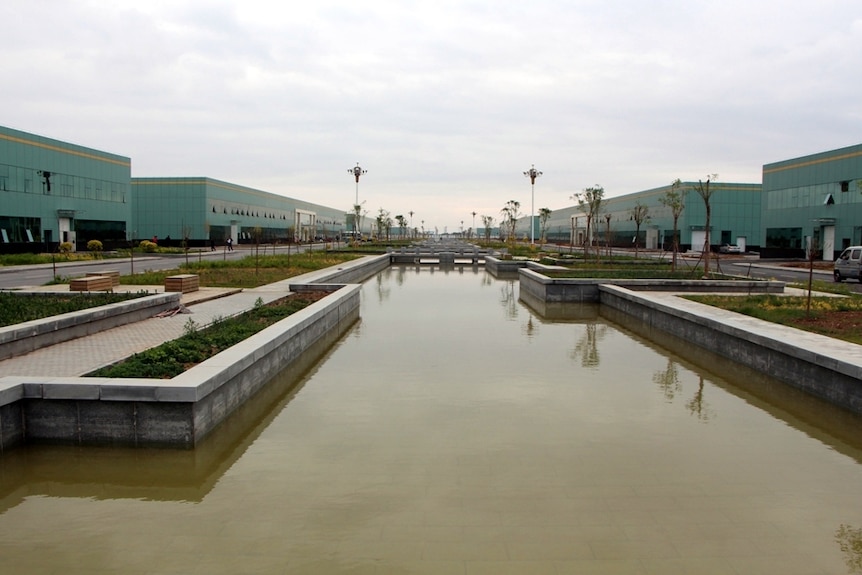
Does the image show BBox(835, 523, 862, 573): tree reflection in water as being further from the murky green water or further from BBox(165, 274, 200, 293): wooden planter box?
BBox(165, 274, 200, 293): wooden planter box

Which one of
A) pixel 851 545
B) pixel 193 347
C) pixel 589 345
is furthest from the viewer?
pixel 589 345

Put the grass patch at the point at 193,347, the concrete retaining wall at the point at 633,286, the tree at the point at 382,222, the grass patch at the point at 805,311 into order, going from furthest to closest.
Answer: the tree at the point at 382,222, the concrete retaining wall at the point at 633,286, the grass patch at the point at 805,311, the grass patch at the point at 193,347

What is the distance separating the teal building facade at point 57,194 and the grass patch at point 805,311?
32785 millimetres

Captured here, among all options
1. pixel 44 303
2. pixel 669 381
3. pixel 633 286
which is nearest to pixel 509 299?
pixel 633 286

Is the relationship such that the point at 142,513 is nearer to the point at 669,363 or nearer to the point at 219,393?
the point at 219,393

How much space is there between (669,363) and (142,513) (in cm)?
883

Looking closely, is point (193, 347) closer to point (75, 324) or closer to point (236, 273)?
point (75, 324)

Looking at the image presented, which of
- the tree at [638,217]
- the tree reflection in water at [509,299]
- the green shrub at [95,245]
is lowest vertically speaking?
the tree reflection in water at [509,299]

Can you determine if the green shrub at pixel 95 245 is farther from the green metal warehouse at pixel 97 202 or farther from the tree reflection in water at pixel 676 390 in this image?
the tree reflection in water at pixel 676 390

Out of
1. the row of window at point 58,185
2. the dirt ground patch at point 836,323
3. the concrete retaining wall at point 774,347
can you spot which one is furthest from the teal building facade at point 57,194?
the dirt ground patch at point 836,323

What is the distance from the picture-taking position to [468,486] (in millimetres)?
5738

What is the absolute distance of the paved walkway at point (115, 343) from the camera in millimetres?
8259

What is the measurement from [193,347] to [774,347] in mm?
8304

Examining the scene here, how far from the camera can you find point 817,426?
308 inches
